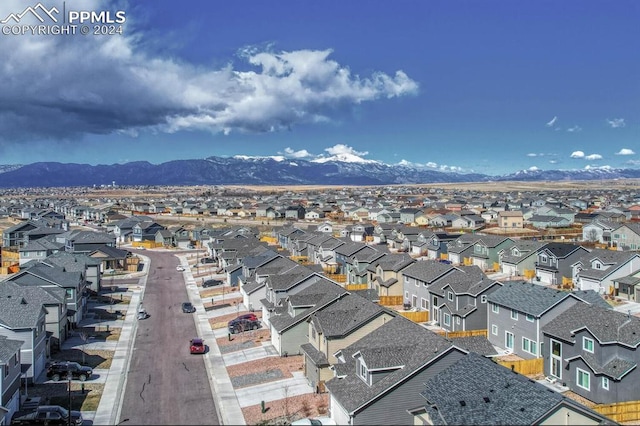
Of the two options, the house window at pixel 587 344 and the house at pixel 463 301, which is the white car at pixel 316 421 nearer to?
the house window at pixel 587 344

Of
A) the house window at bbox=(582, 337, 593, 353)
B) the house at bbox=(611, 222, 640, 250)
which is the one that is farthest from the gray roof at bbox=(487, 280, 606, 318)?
the house at bbox=(611, 222, 640, 250)

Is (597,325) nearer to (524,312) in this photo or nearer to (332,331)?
(524,312)

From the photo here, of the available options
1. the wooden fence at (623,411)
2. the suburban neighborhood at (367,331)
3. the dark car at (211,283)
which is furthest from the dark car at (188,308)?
the wooden fence at (623,411)

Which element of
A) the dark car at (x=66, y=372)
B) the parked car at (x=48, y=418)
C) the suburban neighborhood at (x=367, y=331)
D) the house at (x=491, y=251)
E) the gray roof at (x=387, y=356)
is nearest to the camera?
the suburban neighborhood at (x=367, y=331)

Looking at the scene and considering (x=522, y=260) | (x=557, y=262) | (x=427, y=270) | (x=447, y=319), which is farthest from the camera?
(x=522, y=260)

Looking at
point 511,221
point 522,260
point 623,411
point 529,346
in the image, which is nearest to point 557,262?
point 522,260

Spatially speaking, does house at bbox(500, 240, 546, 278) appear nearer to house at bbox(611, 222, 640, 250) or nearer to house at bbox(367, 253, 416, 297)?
house at bbox(367, 253, 416, 297)
